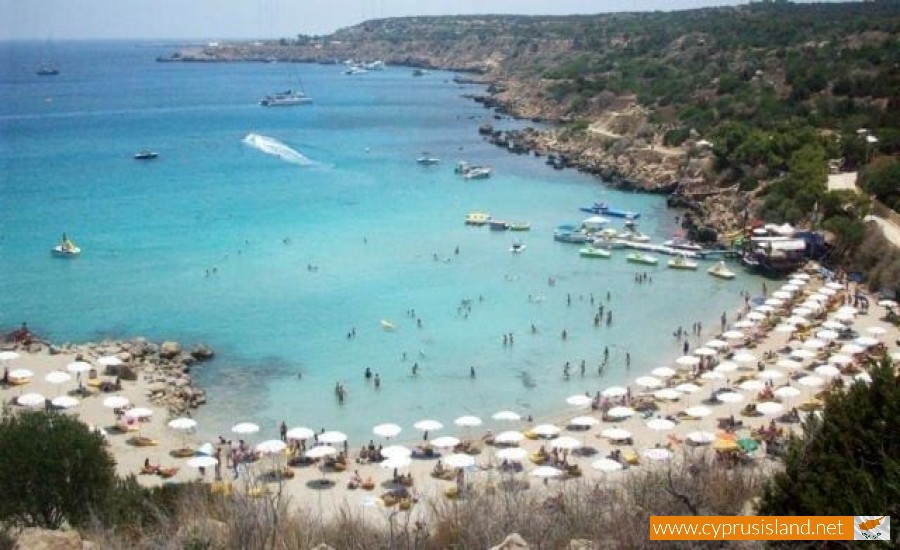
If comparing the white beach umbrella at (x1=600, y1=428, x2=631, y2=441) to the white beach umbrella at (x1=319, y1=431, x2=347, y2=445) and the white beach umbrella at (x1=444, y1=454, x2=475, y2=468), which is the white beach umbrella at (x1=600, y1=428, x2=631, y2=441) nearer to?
the white beach umbrella at (x1=444, y1=454, x2=475, y2=468)

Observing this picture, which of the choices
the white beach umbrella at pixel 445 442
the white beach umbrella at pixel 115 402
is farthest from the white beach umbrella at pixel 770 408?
the white beach umbrella at pixel 115 402

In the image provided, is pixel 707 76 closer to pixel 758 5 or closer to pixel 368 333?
pixel 368 333

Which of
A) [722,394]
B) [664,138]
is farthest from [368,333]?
[664,138]

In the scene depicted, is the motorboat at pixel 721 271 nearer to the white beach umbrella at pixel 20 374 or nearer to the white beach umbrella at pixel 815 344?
the white beach umbrella at pixel 815 344

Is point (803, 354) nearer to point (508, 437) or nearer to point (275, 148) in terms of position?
point (508, 437)

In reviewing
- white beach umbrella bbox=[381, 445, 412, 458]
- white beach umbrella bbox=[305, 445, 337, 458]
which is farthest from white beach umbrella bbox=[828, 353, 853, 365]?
white beach umbrella bbox=[305, 445, 337, 458]
